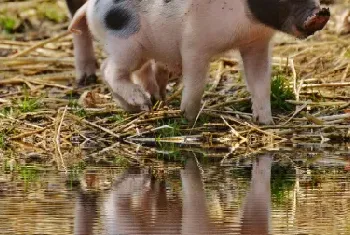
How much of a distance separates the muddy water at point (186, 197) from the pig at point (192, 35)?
836 millimetres

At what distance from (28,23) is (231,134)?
5.48 metres

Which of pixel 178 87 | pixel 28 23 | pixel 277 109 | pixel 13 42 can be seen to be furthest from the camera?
pixel 28 23

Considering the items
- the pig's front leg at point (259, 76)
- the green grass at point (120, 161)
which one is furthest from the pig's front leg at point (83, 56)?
the green grass at point (120, 161)

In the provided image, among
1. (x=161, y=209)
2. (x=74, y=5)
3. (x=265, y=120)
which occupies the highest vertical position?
(x=74, y=5)

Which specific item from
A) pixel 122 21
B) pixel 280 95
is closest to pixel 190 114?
pixel 122 21

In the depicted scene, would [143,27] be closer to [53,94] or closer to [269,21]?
[269,21]

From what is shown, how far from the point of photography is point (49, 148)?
7.63 m

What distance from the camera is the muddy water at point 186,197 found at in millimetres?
4879

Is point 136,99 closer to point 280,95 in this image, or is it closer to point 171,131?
point 171,131

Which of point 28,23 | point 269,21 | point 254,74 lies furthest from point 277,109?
point 28,23

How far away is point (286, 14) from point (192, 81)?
0.76 metres

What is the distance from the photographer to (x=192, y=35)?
7.65 meters

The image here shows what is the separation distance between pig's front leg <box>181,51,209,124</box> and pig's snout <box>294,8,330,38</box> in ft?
2.21

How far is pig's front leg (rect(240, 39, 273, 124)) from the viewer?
793cm
